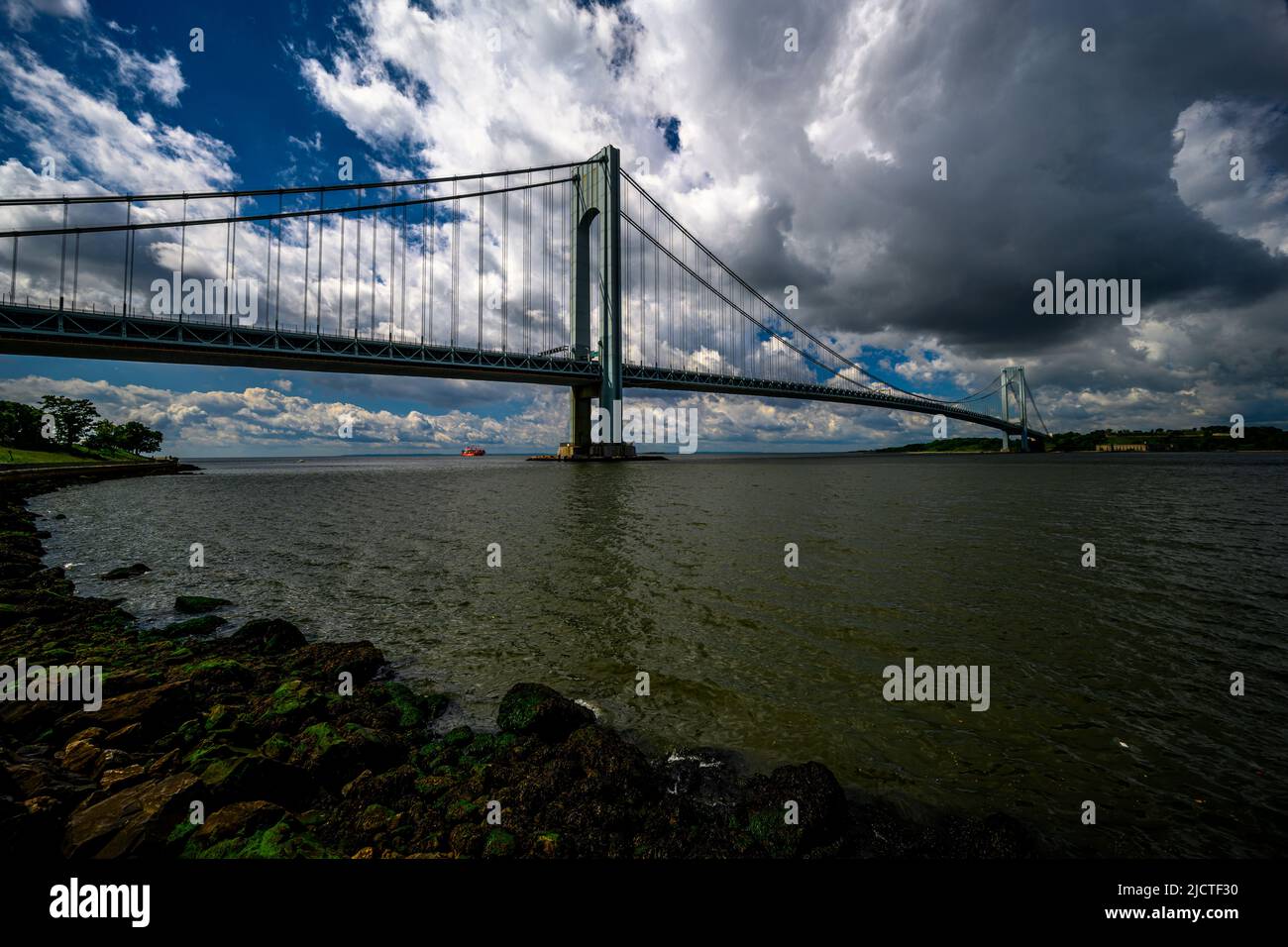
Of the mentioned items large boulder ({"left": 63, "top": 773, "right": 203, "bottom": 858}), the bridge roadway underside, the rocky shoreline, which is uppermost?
the bridge roadway underside

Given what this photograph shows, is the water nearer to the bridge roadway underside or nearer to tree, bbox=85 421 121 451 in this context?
the bridge roadway underside

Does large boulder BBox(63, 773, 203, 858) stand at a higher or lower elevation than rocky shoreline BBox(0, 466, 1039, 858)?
higher

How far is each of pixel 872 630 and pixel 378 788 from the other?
24.2 ft

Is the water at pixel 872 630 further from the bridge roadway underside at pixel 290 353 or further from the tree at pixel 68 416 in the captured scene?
the tree at pixel 68 416

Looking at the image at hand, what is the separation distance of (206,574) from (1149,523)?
106 feet

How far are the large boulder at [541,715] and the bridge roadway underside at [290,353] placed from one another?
6496cm

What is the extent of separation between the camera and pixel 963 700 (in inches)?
238

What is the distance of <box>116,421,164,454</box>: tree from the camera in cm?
9206

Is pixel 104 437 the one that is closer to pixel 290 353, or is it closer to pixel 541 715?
pixel 290 353

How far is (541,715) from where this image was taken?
5.28 meters

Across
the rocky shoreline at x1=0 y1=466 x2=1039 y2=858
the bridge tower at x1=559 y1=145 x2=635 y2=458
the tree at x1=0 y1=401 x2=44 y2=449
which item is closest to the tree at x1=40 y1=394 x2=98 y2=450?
the tree at x1=0 y1=401 x2=44 y2=449

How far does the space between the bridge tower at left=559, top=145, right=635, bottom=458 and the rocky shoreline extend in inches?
2830

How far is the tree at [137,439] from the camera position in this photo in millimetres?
92062
